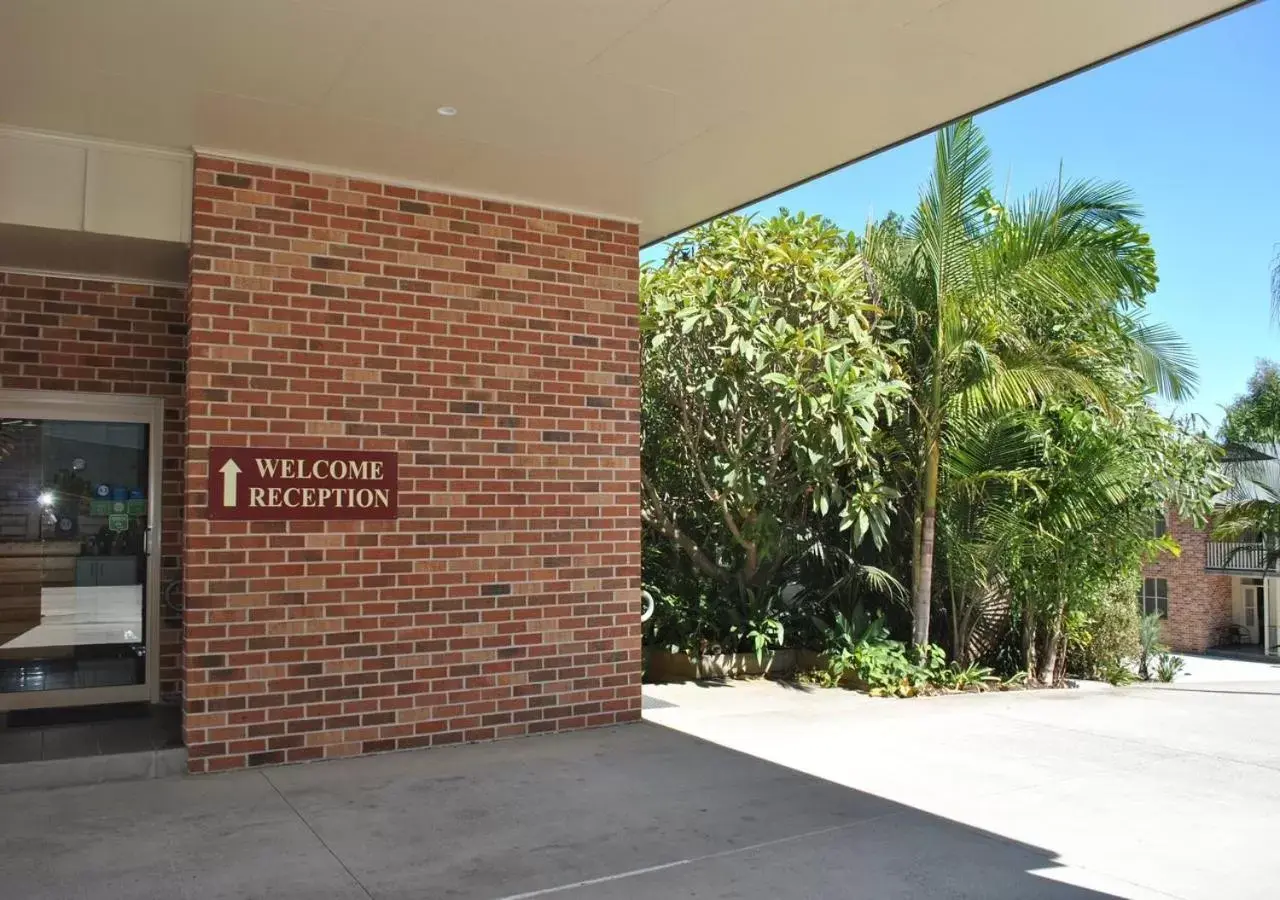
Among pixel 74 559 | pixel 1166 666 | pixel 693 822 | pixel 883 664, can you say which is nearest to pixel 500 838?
pixel 693 822

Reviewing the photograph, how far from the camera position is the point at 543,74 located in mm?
4859

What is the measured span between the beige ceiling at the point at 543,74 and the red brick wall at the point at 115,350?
5.30ft

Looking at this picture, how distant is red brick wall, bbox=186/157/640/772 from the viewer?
577 centimetres

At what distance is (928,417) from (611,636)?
3.65 m

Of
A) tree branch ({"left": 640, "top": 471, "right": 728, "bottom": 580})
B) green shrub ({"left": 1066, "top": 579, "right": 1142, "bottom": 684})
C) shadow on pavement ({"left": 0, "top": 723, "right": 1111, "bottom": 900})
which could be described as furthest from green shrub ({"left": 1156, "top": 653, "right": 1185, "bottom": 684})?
shadow on pavement ({"left": 0, "top": 723, "right": 1111, "bottom": 900})

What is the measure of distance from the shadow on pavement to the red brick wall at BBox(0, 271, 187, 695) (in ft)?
6.81

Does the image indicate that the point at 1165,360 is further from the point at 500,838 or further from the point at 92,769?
the point at 92,769

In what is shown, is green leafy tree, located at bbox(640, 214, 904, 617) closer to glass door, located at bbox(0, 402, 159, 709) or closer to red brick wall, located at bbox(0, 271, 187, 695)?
red brick wall, located at bbox(0, 271, 187, 695)

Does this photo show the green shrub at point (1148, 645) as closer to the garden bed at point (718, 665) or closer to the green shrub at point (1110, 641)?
the green shrub at point (1110, 641)

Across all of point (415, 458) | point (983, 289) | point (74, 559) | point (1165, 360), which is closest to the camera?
point (415, 458)

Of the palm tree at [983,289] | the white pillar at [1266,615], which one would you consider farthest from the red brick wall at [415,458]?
the white pillar at [1266,615]

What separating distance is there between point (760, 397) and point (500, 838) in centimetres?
495

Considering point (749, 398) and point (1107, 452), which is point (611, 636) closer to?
point (749, 398)

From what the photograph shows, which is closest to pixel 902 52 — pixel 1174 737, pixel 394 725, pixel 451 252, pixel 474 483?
pixel 451 252
